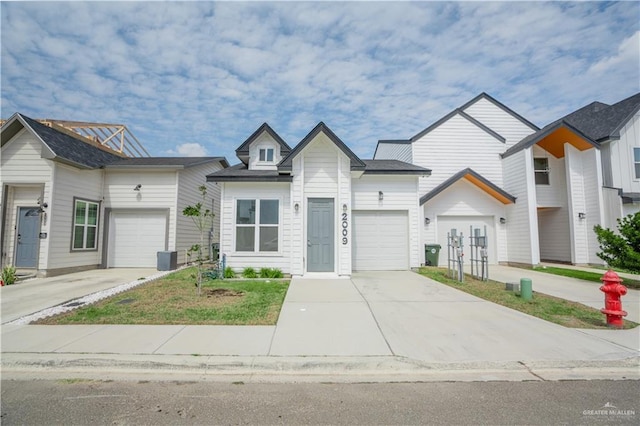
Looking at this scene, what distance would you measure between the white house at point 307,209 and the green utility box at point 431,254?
1.81 m

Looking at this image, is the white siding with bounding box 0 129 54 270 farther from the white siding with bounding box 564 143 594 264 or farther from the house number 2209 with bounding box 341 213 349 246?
the white siding with bounding box 564 143 594 264

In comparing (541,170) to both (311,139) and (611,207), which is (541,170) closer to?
(611,207)

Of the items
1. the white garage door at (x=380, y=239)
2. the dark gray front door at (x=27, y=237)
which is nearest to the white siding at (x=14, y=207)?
the dark gray front door at (x=27, y=237)

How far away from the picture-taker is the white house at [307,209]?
10672mm

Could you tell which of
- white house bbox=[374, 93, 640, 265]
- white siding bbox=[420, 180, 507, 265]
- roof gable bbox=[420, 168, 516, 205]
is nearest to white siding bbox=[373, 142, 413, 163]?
white house bbox=[374, 93, 640, 265]

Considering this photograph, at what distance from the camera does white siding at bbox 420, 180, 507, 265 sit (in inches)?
586

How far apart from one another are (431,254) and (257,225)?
318 inches

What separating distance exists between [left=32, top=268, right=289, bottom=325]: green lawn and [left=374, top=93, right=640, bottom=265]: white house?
963cm

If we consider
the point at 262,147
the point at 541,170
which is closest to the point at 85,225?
the point at 262,147

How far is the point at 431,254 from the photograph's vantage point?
1419 centimetres

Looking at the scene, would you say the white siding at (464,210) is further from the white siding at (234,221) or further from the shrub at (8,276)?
the shrub at (8,276)

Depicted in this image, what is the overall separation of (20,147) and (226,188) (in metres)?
7.65

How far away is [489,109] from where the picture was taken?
17.4m

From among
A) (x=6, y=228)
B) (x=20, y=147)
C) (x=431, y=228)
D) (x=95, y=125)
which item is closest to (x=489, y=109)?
(x=431, y=228)
